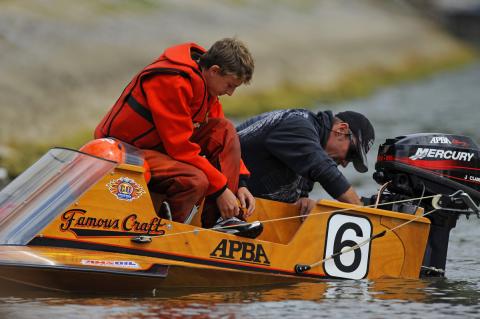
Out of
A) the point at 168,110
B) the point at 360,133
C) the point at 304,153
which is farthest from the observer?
the point at 360,133

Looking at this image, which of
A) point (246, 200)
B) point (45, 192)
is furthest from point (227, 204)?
point (45, 192)

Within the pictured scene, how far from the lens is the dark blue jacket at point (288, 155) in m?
8.61

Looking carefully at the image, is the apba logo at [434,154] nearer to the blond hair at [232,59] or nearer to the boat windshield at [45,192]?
the blond hair at [232,59]

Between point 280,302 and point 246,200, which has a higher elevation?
point 246,200

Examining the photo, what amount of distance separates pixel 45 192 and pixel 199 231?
3.57ft

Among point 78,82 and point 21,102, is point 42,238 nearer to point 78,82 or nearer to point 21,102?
point 21,102

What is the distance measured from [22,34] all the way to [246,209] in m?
14.4

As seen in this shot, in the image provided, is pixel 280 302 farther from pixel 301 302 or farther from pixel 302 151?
pixel 302 151

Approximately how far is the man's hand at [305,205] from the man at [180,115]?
41.3 inches

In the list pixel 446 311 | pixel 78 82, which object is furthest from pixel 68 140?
pixel 446 311

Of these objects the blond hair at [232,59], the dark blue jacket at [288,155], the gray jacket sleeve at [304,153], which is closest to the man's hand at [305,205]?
the dark blue jacket at [288,155]

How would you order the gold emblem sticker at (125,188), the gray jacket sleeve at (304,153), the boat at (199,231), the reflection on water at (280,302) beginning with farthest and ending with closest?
the gray jacket sleeve at (304,153), the gold emblem sticker at (125,188), the boat at (199,231), the reflection on water at (280,302)

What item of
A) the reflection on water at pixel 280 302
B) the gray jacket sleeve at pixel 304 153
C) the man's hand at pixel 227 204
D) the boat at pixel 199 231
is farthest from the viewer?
the gray jacket sleeve at pixel 304 153

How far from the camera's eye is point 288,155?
28.6 ft
